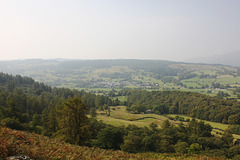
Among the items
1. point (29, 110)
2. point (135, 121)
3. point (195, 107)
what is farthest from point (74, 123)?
point (195, 107)

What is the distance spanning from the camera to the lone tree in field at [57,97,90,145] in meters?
24.3

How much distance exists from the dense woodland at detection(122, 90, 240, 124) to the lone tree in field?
8104 centimetres

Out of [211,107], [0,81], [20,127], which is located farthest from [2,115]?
[211,107]

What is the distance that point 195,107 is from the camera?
111312 mm

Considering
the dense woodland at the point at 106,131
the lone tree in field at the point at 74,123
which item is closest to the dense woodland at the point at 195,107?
the dense woodland at the point at 106,131

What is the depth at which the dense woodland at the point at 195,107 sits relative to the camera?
92.1 metres

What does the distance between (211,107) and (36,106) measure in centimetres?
11434

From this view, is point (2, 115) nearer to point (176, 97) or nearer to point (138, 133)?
point (138, 133)

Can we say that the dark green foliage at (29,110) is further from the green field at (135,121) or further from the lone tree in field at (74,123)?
the green field at (135,121)

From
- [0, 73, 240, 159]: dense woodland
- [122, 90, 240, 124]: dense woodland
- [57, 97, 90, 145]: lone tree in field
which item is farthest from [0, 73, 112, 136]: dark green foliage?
[122, 90, 240, 124]: dense woodland

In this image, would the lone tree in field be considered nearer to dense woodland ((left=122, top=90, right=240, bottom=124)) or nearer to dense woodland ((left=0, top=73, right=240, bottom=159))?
dense woodland ((left=0, top=73, right=240, bottom=159))

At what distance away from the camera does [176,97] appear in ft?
452

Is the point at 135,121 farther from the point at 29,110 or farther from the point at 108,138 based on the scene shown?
→ the point at 29,110

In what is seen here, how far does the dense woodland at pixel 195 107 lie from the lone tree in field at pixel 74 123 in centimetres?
8104
